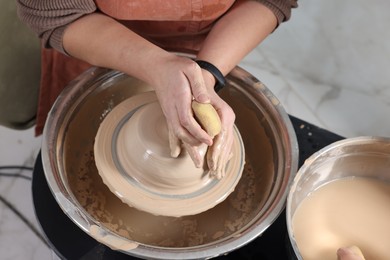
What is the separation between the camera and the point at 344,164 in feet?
4.20

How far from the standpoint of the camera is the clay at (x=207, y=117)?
3.41ft

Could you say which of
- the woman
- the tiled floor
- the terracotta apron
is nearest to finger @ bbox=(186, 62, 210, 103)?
the woman

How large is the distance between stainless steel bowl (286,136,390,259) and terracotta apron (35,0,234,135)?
0.44 m

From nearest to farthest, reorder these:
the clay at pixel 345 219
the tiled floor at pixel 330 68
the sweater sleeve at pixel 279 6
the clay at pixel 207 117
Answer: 1. the clay at pixel 207 117
2. the clay at pixel 345 219
3. the sweater sleeve at pixel 279 6
4. the tiled floor at pixel 330 68

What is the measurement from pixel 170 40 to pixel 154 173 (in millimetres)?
461

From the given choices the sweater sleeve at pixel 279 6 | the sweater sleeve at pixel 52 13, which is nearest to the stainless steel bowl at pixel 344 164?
the sweater sleeve at pixel 279 6

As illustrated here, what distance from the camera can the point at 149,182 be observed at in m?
1.16

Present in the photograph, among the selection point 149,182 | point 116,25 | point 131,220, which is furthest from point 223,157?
point 116,25

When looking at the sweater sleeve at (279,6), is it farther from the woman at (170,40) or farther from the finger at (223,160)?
the finger at (223,160)

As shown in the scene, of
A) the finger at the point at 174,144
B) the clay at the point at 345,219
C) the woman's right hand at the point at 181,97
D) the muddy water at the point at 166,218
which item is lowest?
the muddy water at the point at 166,218

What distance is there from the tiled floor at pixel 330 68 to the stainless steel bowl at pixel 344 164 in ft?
2.92


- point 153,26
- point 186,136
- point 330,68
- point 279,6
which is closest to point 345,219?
point 186,136

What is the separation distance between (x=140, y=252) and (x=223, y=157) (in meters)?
0.26

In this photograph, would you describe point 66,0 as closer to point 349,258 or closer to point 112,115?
point 112,115
